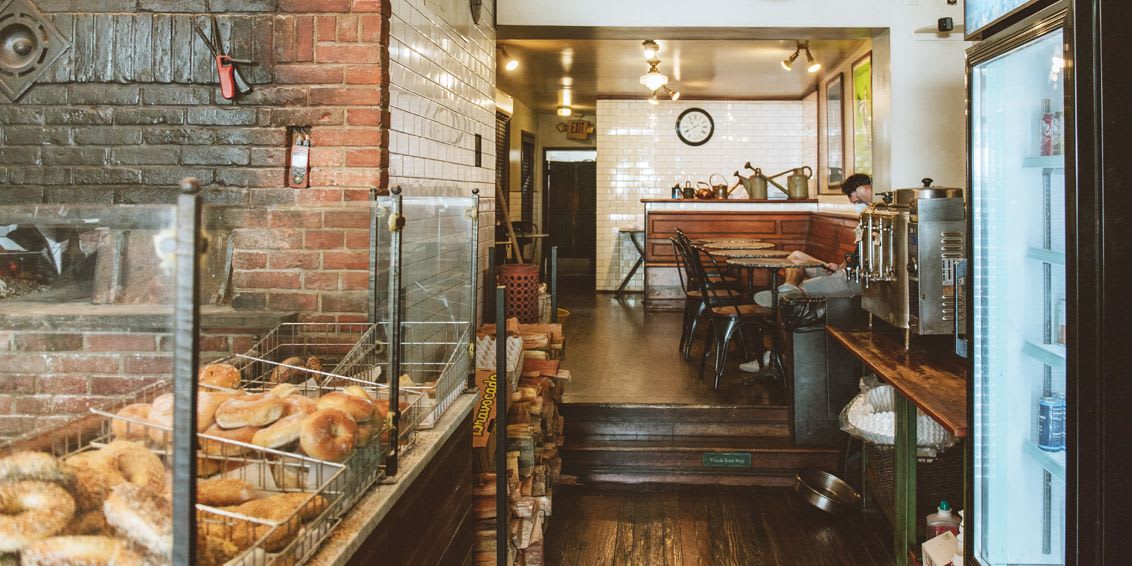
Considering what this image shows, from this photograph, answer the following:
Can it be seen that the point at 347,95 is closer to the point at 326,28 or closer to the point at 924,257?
the point at 326,28

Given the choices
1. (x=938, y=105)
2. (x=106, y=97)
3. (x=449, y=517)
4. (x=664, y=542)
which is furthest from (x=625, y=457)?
(x=938, y=105)

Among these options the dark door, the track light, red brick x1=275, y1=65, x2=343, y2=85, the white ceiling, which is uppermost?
the white ceiling

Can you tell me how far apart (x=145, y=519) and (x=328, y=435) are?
1.48 ft

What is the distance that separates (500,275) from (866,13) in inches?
130

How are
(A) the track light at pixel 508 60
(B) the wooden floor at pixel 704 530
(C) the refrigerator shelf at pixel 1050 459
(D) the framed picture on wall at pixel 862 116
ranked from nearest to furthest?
(C) the refrigerator shelf at pixel 1050 459 → (B) the wooden floor at pixel 704 530 → (D) the framed picture on wall at pixel 862 116 → (A) the track light at pixel 508 60

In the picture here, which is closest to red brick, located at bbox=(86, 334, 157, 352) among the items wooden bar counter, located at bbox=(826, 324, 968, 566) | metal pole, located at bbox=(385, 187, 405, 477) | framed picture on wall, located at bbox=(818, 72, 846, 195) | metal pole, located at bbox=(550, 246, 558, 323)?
metal pole, located at bbox=(385, 187, 405, 477)

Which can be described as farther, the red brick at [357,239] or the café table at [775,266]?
the café table at [775,266]

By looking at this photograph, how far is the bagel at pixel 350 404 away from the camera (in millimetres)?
1619

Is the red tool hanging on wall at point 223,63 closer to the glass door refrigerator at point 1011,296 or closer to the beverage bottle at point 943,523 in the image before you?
the glass door refrigerator at point 1011,296

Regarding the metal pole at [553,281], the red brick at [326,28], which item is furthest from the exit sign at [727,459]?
the red brick at [326,28]

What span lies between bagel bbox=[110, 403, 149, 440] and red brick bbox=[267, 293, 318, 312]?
1427 mm

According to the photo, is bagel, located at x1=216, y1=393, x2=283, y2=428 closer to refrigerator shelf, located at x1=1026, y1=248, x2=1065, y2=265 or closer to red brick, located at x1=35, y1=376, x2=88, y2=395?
red brick, located at x1=35, y1=376, x2=88, y2=395

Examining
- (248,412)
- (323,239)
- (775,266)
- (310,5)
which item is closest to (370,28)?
(310,5)

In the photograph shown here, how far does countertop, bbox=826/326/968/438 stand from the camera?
2464mm
